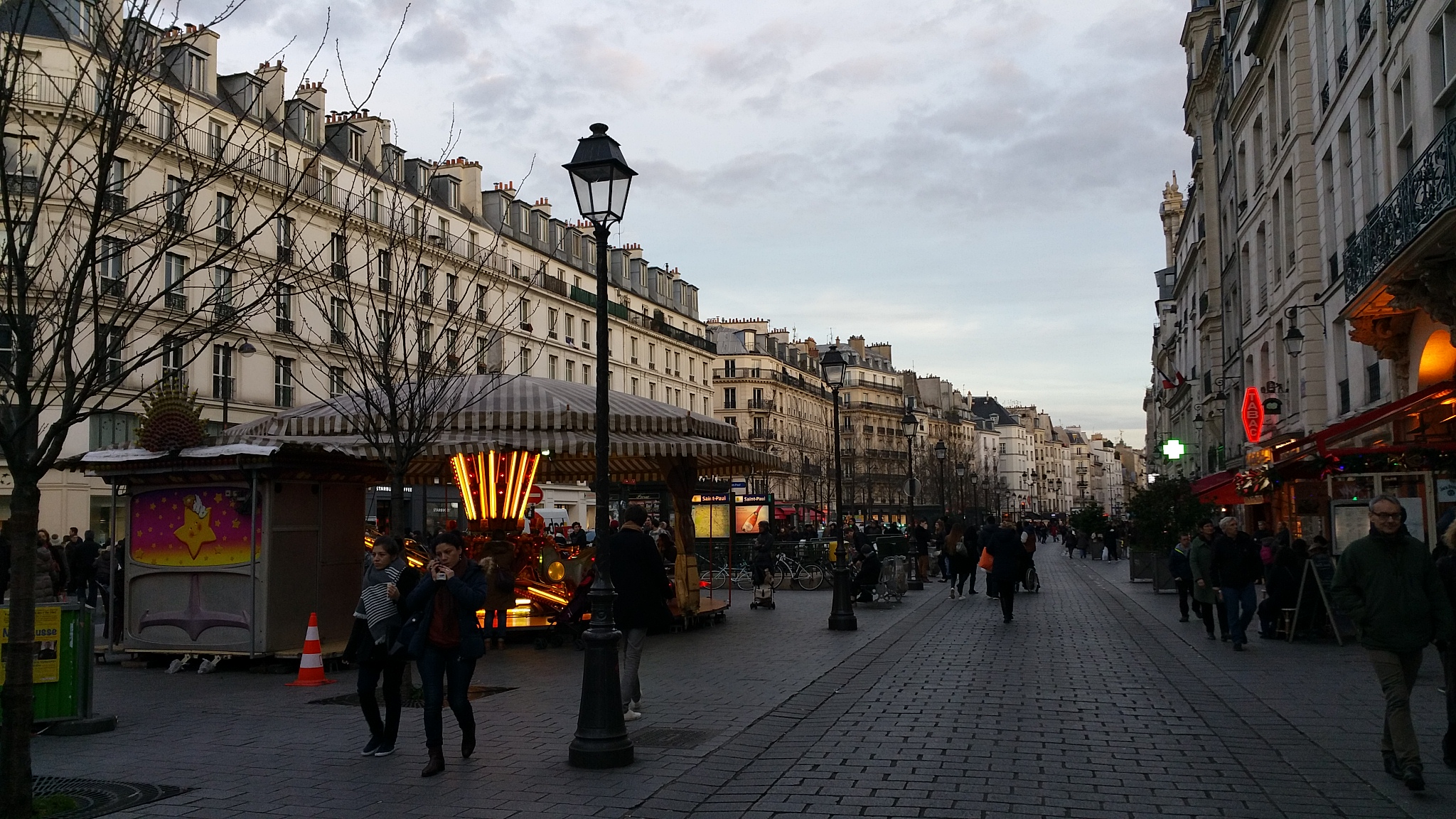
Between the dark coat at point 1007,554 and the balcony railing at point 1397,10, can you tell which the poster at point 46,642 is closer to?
the dark coat at point 1007,554

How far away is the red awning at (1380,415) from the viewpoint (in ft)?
52.2

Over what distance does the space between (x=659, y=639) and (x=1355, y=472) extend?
381 inches

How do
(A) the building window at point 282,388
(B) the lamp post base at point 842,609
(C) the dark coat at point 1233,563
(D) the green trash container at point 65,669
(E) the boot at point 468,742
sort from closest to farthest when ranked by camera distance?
(E) the boot at point 468,742, (D) the green trash container at point 65,669, (C) the dark coat at point 1233,563, (B) the lamp post base at point 842,609, (A) the building window at point 282,388

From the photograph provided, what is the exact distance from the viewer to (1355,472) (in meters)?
16.1

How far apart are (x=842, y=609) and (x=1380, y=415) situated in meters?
8.05

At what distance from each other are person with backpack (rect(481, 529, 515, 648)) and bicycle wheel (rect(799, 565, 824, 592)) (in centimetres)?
1328

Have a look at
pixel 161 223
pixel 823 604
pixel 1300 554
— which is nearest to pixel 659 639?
pixel 823 604

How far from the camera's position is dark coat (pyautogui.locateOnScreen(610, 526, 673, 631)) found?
9.62 metres

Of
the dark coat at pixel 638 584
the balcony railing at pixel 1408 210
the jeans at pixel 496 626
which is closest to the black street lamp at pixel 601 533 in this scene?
the dark coat at pixel 638 584

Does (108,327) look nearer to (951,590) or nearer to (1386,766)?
(1386,766)

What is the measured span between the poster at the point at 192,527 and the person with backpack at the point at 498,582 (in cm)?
310

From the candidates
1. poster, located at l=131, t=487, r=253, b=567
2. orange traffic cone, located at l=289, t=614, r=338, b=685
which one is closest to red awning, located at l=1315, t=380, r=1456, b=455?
orange traffic cone, located at l=289, t=614, r=338, b=685

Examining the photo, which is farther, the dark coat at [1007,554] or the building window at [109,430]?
the building window at [109,430]

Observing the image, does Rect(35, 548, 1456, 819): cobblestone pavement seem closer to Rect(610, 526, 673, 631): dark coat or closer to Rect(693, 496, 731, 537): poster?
Rect(610, 526, 673, 631): dark coat
